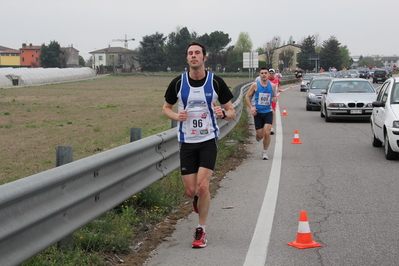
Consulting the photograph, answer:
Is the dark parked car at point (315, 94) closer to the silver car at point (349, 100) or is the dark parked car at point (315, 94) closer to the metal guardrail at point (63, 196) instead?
the silver car at point (349, 100)

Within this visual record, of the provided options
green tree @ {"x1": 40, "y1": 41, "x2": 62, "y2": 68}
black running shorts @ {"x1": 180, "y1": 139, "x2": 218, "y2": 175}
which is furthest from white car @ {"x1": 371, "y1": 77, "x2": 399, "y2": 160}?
green tree @ {"x1": 40, "y1": 41, "x2": 62, "y2": 68}

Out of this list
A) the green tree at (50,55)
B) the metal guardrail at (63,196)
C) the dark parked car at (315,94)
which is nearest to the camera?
the metal guardrail at (63,196)

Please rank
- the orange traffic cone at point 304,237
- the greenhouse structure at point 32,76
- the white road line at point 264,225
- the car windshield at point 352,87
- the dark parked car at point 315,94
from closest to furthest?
the white road line at point 264,225, the orange traffic cone at point 304,237, the car windshield at point 352,87, the dark parked car at point 315,94, the greenhouse structure at point 32,76

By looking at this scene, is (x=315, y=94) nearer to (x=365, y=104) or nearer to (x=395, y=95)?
(x=365, y=104)

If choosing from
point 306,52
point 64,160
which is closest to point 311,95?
point 64,160

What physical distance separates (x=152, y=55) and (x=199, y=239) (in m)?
141

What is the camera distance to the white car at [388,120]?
1163 centimetres

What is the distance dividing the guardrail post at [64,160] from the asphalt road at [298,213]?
77cm

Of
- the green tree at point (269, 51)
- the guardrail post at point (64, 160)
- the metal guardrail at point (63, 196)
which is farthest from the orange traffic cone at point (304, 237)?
the green tree at point (269, 51)

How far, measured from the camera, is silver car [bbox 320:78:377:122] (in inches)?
821

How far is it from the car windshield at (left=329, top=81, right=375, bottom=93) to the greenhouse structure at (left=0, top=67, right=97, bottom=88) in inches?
1991

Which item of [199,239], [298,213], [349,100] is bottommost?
[298,213]

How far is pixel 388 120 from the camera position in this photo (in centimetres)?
1201

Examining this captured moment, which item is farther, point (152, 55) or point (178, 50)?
point (178, 50)
